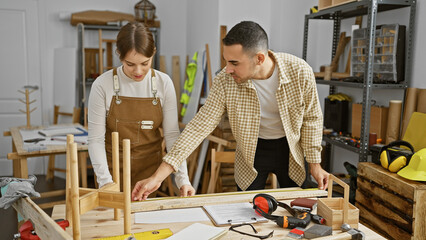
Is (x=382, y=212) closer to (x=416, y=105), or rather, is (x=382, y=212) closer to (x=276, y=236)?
(x=416, y=105)

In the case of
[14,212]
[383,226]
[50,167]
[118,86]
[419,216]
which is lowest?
[14,212]

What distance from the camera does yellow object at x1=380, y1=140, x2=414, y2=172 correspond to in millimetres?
2180

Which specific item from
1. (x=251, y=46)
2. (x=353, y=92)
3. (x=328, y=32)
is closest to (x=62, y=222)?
(x=251, y=46)

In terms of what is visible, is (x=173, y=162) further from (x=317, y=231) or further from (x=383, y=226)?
(x=383, y=226)

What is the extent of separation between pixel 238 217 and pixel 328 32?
261 centimetres

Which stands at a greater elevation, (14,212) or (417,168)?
(417,168)

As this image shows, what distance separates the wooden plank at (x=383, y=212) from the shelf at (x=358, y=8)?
A: 1220 mm

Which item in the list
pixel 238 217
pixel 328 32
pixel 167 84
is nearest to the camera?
pixel 238 217

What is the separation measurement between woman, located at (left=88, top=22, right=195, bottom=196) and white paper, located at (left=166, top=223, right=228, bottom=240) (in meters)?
0.44

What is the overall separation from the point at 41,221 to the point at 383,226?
1.86 meters

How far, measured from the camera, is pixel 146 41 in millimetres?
1803

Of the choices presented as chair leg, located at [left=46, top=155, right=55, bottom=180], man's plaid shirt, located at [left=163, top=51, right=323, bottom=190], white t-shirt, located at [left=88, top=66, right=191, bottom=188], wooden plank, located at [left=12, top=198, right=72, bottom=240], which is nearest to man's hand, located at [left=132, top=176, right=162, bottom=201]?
white t-shirt, located at [left=88, top=66, right=191, bottom=188]

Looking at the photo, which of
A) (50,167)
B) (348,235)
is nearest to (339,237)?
(348,235)

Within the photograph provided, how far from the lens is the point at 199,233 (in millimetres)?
1296
